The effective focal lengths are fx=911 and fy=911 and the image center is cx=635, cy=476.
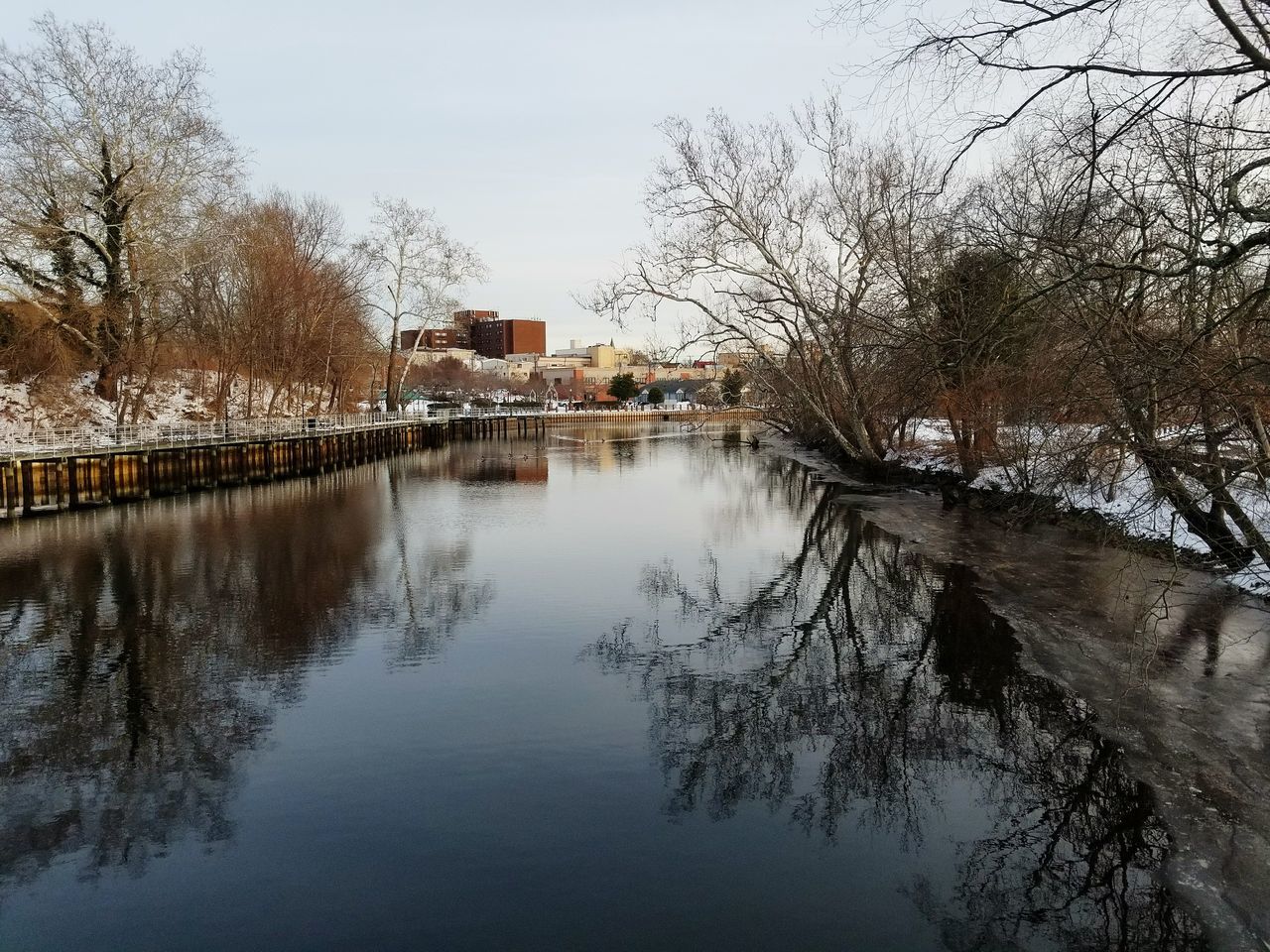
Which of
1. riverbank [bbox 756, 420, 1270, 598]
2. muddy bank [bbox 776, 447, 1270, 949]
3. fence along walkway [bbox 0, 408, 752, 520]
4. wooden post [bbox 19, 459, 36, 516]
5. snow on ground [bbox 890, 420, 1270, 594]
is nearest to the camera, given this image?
muddy bank [bbox 776, 447, 1270, 949]

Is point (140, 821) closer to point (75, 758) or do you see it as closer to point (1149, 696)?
point (75, 758)

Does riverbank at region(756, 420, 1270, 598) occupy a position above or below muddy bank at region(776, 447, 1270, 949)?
above

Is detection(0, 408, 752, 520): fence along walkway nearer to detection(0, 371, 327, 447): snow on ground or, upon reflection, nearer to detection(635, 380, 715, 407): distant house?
detection(0, 371, 327, 447): snow on ground

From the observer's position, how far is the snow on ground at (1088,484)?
8.02 metres

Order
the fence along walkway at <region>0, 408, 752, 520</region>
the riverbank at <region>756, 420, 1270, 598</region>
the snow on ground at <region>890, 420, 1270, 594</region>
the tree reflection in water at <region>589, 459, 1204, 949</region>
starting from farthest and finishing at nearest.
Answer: the fence along walkway at <region>0, 408, 752, 520</region>
the riverbank at <region>756, 420, 1270, 598</region>
the snow on ground at <region>890, 420, 1270, 594</region>
the tree reflection in water at <region>589, 459, 1204, 949</region>

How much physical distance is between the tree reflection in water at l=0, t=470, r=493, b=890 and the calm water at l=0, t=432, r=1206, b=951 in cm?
4

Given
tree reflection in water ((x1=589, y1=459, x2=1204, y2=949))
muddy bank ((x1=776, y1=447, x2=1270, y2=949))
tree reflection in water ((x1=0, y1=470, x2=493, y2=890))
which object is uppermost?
muddy bank ((x1=776, y1=447, x2=1270, y2=949))

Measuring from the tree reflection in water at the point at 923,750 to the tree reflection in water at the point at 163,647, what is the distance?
3749 mm

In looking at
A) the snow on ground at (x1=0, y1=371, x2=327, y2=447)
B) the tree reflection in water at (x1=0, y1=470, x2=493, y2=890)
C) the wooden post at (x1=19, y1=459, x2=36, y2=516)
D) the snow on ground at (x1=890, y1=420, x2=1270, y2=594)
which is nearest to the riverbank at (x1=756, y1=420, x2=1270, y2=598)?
the snow on ground at (x1=890, y1=420, x2=1270, y2=594)

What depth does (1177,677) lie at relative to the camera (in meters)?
9.97

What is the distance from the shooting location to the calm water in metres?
5.77

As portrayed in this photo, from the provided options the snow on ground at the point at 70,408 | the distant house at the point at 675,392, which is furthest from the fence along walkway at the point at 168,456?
the distant house at the point at 675,392

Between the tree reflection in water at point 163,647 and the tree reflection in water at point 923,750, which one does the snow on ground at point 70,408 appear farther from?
the tree reflection in water at point 923,750

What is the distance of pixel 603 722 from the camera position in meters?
8.97
